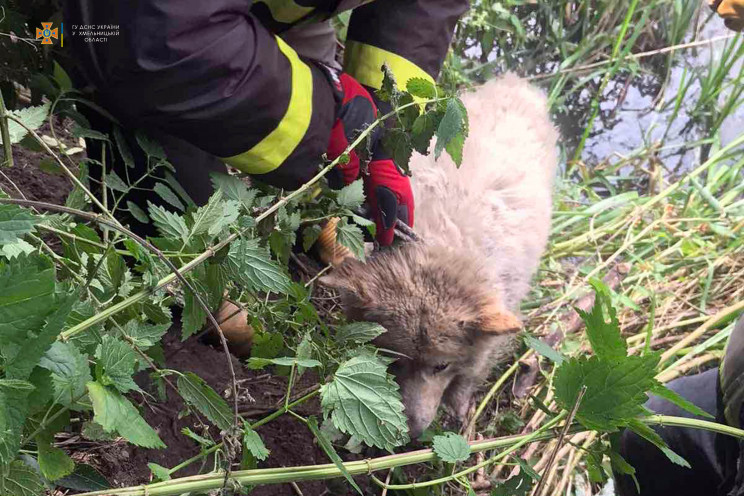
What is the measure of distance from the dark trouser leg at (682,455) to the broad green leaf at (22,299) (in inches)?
68.0

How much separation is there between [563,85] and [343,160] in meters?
3.73

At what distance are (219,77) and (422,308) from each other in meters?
1.15

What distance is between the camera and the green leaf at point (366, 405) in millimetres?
1083

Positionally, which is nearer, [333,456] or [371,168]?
[333,456]

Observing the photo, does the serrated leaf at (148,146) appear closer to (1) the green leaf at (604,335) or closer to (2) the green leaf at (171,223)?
(2) the green leaf at (171,223)

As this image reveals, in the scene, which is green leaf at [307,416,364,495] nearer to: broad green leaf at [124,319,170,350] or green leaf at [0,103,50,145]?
broad green leaf at [124,319,170,350]

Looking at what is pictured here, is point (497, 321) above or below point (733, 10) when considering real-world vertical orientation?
below

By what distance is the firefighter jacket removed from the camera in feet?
5.25

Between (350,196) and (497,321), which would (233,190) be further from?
(497,321)

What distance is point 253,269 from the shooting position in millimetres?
1128

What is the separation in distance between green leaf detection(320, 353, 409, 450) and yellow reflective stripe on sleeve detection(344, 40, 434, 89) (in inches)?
60.7

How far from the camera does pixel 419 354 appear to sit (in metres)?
2.43

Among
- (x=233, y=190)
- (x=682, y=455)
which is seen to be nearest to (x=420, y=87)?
(x=233, y=190)

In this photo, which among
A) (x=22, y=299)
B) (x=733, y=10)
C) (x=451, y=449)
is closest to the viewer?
(x=22, y=299)
